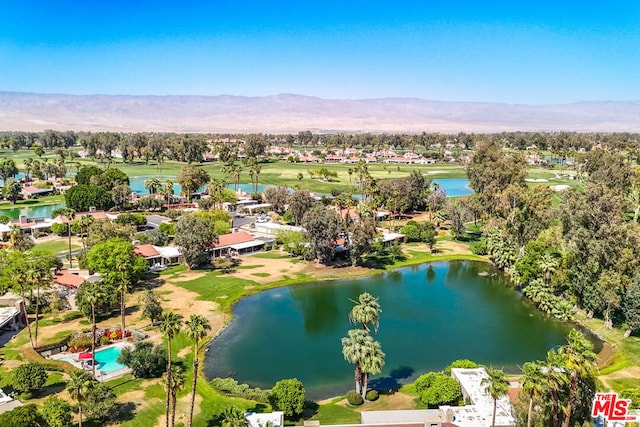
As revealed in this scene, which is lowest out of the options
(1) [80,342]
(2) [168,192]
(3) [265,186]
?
(1) [80,342]

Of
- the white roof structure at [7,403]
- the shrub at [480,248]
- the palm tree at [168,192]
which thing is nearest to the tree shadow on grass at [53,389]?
the white roof structure at [7,403]

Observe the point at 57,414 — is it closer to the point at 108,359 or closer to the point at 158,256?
the point at 108,359

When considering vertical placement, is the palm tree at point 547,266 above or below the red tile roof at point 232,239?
above

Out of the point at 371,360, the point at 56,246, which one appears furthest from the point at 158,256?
the point at 371,360

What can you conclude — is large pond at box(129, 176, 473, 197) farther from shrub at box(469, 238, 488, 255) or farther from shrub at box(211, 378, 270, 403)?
shrub at box(211, 378, 270, 403)

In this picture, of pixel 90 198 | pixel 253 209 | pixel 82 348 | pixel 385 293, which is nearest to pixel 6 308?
pixel 82 348

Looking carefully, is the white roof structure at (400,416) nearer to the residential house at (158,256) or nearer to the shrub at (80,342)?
the shrub at (80,342)

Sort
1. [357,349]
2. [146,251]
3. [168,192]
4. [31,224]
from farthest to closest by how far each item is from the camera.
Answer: [168,192]
[31,224]
[146,251]
[357,349]
